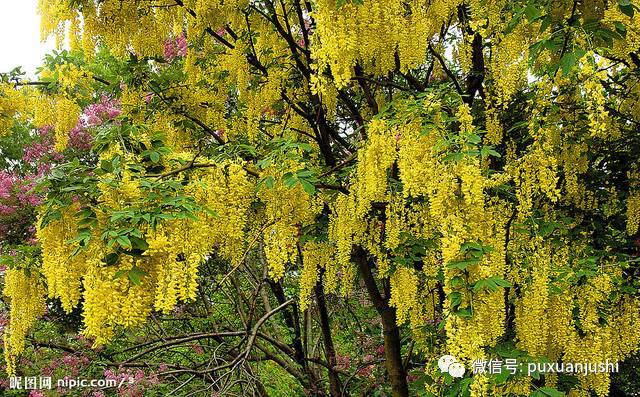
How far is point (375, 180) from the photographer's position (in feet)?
11.2

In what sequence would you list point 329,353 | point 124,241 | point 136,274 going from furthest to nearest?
point 329,353 → point 136,274 → point 124,241

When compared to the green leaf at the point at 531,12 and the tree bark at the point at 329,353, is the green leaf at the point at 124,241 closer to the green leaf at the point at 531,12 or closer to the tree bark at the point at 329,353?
the green leaf at the point at 531,12

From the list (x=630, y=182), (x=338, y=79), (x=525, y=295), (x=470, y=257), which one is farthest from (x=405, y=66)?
(x=630, y=182)

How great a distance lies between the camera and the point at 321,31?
3146 mm

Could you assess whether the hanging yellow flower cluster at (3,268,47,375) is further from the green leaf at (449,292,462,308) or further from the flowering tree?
the green leaf at (449,292,462,308)

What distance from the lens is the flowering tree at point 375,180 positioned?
102 inches

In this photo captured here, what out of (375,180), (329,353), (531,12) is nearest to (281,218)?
(375,180)

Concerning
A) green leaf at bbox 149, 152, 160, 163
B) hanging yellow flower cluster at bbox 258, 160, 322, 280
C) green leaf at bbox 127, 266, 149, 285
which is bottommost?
green leaf at bbox 127, 266, 149, 285

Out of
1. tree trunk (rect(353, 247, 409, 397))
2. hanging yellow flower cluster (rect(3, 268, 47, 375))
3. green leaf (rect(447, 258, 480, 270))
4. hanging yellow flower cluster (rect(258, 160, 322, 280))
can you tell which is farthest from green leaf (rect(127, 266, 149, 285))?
tree trunk (rect(353, 247, 409, 397))

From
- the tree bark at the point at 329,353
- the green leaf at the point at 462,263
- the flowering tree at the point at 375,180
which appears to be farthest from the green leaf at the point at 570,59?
the tree bark at the point at 329,353

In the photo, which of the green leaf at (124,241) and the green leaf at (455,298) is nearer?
the green leaf at (124,241)

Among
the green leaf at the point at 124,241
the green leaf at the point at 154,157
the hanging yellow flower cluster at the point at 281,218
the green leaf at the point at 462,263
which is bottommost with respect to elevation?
the green leaf at the point at 462,263

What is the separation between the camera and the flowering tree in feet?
8.49

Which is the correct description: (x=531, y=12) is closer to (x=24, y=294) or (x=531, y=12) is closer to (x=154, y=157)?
(x=154, y=157)
